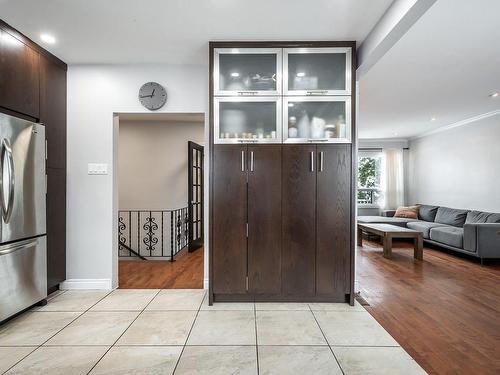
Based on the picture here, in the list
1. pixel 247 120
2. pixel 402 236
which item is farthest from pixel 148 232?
pixel 402 236

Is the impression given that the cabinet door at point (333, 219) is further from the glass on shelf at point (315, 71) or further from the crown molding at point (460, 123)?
the crown molding at point (460, 123)

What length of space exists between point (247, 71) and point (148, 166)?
368 centimetres

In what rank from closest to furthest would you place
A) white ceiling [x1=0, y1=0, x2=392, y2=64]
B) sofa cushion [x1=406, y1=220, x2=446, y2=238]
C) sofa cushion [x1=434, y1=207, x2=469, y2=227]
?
1. white ceiling [x1=0, y1=0, x2=392, y2=64]
2. sofa cushion [x1=434, y1=207, x2=469, y2=227]
3. sofa cushion [x1=406, y1=220, x2=446, y2=238]

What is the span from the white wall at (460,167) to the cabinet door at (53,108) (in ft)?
22.4

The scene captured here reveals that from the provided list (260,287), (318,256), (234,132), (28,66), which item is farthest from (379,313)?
(28,66)

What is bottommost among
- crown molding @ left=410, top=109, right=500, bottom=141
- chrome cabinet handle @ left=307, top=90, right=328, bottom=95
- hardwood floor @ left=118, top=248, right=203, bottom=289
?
hardwood floor @ left=118, top=248, right=203, bottom=289

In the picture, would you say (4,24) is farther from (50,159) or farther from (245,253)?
(245,253)

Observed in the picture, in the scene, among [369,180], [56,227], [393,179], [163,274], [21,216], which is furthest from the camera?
[369,180]

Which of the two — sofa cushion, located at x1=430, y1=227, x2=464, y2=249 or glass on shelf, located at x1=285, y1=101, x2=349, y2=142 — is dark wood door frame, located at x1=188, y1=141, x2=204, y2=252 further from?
sofa cushion, located at x1=430, y1=227, x2=464, y2=249

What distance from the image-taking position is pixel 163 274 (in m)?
3.91

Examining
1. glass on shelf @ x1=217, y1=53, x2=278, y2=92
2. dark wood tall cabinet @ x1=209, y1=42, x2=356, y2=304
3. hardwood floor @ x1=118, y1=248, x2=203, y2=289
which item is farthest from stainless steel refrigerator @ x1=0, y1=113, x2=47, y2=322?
glass on shelf @ x1=217, y1=53, x2=278, y2=92

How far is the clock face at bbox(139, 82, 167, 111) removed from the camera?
10.6 ft

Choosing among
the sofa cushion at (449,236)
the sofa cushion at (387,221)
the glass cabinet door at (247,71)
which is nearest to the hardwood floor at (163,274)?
the glass cabinet door at (247,71)

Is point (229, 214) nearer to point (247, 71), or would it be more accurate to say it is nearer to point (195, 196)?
point (247, 71)
